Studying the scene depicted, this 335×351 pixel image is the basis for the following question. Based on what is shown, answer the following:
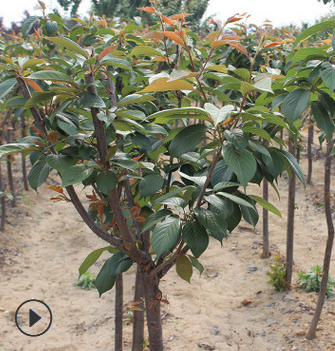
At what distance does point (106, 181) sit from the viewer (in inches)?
46.6

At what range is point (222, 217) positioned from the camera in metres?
1.18

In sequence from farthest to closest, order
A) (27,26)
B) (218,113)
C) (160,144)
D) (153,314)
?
(27,26), (153,314), (160,144), (218,113)

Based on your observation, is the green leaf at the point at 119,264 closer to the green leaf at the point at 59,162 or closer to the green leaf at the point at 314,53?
the green leaf at the point at 59,162

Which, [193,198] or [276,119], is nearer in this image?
[276,119]

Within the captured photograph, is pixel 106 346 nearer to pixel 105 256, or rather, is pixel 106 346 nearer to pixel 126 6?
pixel 105 256

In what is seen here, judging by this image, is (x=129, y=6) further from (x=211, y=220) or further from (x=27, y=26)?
(x=211, y=220)

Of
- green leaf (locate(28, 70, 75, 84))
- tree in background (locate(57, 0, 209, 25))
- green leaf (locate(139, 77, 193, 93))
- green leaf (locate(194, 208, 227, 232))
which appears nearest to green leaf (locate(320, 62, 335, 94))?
green leaf (locate(139, 77, 193, 93))

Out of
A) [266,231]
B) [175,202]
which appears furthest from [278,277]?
[175,202]

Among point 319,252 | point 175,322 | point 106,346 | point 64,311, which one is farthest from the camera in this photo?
point 319,252

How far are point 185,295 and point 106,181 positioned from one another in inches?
109

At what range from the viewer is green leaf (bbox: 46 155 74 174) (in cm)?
115

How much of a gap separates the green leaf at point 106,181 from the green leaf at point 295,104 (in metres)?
0.57

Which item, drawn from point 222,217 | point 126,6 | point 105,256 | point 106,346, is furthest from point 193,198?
point 126,6

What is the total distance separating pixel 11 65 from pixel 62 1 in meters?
14.4
